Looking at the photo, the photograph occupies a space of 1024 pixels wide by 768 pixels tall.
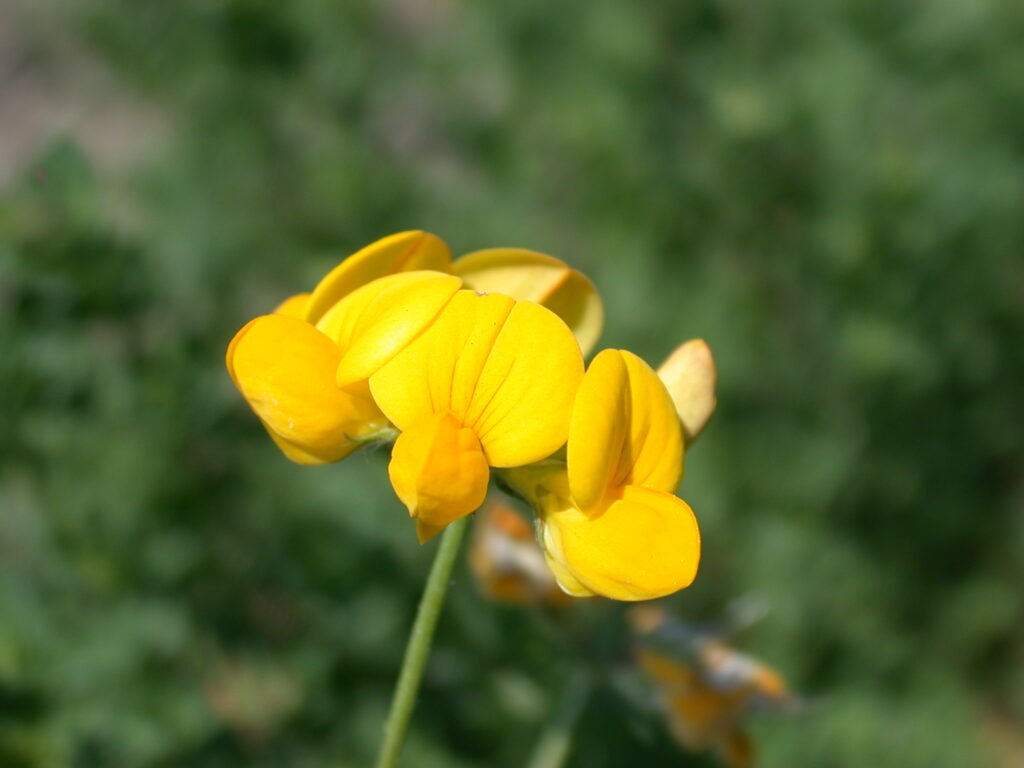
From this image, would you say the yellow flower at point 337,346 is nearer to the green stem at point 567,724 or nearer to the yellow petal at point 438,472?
the yellow petal at point 438,472

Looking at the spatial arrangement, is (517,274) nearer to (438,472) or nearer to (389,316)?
(389,316)

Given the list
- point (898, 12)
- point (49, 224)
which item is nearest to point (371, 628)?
point (49, 224)

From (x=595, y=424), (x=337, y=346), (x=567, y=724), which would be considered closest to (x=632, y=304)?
(x=567, y=724)

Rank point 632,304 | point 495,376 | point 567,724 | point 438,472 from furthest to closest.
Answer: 1. point 632,304
2. point 567,724
3. point 495,376
4. point 438,472

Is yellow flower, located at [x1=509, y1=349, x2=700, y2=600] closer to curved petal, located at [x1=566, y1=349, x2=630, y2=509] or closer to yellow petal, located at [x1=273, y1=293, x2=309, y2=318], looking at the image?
curved petal, located at [x1=566, y1=349, x2=630, y2=509]

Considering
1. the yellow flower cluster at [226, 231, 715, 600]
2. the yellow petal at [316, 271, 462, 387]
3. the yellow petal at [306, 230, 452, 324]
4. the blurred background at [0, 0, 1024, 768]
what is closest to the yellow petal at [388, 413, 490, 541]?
the yellow flower cluster at [226, 231, 715, 600]
